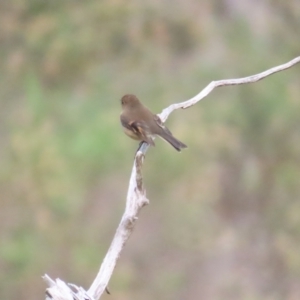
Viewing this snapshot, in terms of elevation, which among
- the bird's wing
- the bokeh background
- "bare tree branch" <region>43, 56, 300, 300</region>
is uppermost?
the bokeh background

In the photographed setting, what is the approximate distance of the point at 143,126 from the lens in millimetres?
4441

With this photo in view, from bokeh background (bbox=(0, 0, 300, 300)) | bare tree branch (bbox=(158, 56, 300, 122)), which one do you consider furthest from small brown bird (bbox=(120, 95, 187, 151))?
bokeh background (bbox=(0, 0, 300, 300))

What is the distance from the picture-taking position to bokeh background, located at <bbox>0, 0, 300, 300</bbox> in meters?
7.81

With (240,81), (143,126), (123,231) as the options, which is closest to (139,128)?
(143,126)

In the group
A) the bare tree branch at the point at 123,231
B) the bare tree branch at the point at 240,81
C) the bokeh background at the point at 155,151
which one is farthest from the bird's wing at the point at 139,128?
the bokeh background at the point at 155,151

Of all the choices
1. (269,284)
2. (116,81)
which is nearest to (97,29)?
(116,81)

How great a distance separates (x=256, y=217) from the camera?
8.31m

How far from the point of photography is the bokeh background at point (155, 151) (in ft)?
25.6

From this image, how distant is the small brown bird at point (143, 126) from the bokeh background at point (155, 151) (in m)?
3.04

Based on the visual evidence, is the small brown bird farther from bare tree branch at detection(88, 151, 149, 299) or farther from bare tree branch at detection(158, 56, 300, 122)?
bare tree branch at detection(88, 151, 149, 299)

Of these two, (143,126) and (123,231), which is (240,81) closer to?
(123,231)

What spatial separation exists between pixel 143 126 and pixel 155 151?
3640mm

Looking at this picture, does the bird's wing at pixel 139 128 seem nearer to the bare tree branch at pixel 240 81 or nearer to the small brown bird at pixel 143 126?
the small brown bird at pixel 143 126

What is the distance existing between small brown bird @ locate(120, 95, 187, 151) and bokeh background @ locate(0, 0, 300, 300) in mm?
3036
